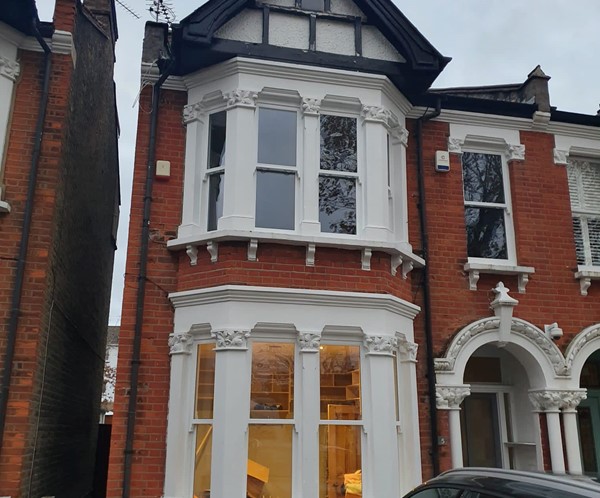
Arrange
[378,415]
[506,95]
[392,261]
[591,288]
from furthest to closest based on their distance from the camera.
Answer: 1. [506,95]
2. [591,288]
3. [392,261]
4. [378,415]

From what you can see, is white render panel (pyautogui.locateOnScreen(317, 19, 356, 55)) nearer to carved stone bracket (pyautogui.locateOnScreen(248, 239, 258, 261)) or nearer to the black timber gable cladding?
the black timber gable cladding

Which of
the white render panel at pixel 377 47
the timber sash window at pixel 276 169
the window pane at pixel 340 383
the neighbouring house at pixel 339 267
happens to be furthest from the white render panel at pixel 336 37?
the window pane at pixel 340 383

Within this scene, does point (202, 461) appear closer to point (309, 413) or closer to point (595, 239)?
point (309, 413)

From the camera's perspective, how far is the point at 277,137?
8.77m

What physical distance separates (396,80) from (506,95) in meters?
3.48

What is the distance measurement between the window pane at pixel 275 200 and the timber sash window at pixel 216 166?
0.58m

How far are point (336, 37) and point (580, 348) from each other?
20.1 feet

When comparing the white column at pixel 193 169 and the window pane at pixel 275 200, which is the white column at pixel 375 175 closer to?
the window pane at pixel 275 200

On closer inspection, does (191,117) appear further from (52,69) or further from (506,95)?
(506,95)

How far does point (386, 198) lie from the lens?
345 inches

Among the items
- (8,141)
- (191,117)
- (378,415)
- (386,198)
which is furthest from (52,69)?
(378,415)

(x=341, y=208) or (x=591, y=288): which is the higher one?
(x=341, y=208)

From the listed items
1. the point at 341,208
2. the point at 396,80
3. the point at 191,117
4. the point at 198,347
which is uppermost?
the point at 396,80

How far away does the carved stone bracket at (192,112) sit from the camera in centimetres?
890
